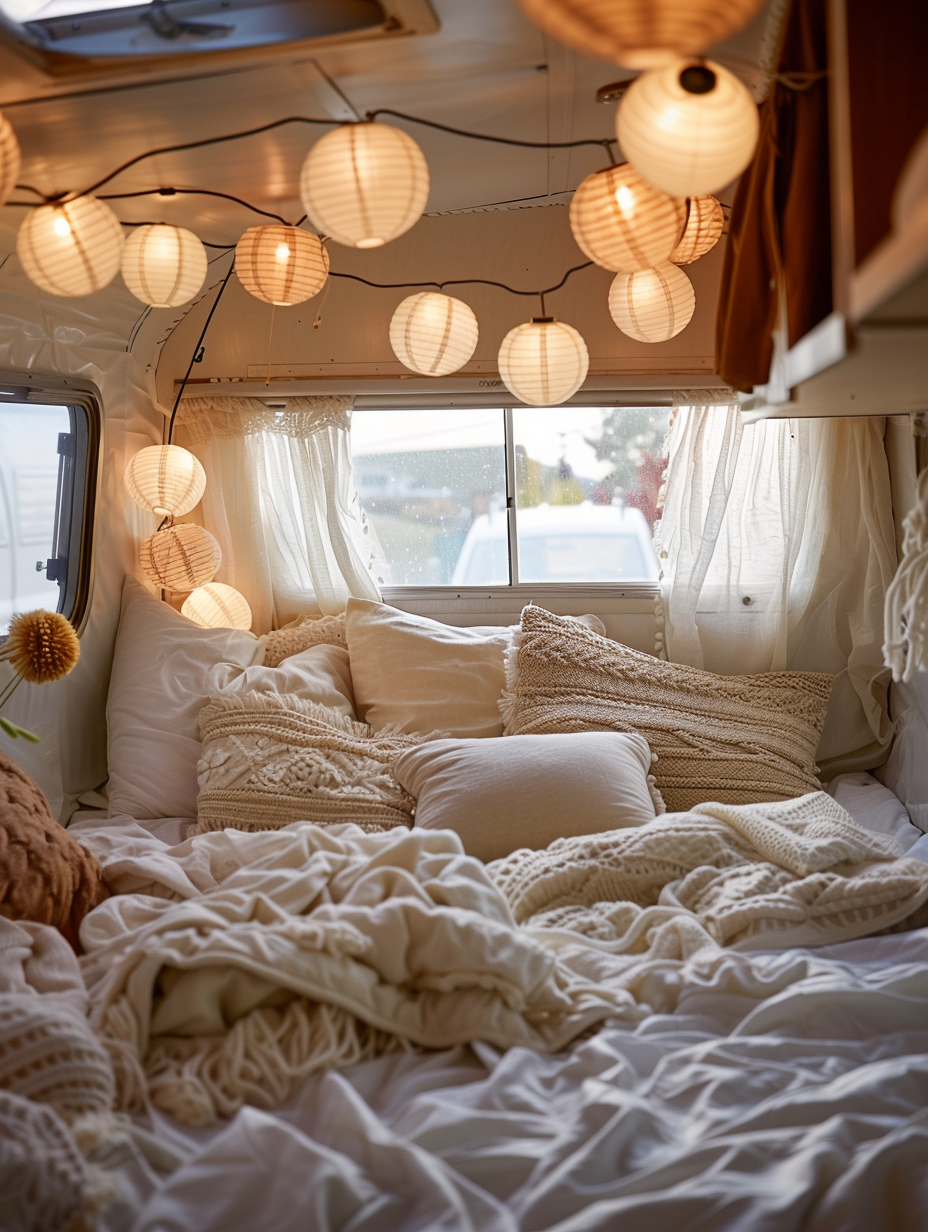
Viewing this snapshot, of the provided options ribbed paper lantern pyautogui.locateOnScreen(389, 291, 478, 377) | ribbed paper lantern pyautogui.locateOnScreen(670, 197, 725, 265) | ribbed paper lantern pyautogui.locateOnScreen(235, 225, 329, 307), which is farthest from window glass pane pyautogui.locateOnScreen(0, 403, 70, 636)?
ribbed paper lantern pyautogui.locateOnScreen(670, 197, 725, 265)

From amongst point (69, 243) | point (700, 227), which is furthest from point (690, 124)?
point (700, 227)

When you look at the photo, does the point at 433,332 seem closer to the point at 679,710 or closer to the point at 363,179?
the point at 363,179

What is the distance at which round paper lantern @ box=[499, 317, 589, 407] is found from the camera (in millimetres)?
2529

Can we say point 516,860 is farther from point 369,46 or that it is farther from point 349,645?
point 369,46

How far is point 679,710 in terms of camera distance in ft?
9.50

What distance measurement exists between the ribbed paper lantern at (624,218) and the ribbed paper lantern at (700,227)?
677 millimetres

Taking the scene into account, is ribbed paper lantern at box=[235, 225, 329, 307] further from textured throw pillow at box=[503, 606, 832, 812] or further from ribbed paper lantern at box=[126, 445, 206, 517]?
textured throw pillow at box=[503, 606, 832, 812]

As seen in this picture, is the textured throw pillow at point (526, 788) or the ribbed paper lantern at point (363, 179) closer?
the ribbed paper lantern at point (363, 179)

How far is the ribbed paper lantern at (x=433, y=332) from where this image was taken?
2.63 meters

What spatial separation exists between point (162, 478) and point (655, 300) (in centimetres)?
153

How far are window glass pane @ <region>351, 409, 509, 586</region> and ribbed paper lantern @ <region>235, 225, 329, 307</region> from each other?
44.3 inches

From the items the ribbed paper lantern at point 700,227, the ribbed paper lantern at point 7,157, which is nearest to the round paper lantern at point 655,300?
the ribbed paper lantern at point 700,227

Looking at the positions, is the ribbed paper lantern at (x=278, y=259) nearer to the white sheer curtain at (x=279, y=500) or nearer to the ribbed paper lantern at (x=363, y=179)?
the ribbed paper lantern at (x=363, y=179)

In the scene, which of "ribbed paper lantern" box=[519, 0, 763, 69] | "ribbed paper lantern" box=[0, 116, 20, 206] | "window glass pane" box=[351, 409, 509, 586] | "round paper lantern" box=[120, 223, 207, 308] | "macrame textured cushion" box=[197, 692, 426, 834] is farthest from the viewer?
"window glass pane" box=[351, 409, 509, 586]
